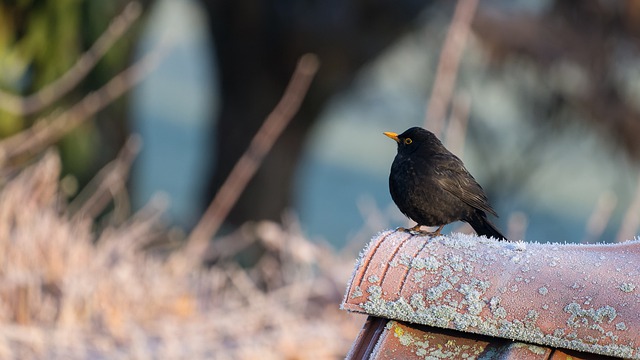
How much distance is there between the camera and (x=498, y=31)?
894 centimetres

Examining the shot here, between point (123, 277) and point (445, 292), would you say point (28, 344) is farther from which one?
point (445, 292)

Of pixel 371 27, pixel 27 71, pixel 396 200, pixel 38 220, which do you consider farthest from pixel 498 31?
pixel 396 200

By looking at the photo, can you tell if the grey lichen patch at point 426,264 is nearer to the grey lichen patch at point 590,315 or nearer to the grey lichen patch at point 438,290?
the grey lichen patch at point 438,290

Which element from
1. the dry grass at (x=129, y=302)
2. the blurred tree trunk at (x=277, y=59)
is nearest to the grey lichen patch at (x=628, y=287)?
the dry grass at (x=129, y=302)

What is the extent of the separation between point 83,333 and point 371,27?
547cm

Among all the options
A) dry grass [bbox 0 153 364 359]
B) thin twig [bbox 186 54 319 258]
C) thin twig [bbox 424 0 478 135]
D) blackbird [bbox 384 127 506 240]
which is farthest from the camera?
thin twig [bbox 186 54 319 258]

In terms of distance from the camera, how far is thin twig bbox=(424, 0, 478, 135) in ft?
13.8

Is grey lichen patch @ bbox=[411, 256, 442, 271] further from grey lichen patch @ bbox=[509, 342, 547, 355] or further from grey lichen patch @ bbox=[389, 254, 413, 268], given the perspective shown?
grey lichen patch @ bbox=[509, 342, 547, 355]

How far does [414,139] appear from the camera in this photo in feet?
6.28

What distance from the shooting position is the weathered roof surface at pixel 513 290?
4.22ft

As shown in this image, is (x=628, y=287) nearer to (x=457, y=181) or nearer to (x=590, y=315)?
(x=590, y=315)

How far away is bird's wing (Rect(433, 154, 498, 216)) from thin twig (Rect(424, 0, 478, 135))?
225 cm

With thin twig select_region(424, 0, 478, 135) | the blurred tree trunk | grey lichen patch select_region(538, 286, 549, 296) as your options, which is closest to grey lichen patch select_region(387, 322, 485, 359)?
grey lichen patch select_region(538, 286, 549, 296)

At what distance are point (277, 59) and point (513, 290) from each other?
8061 mm
